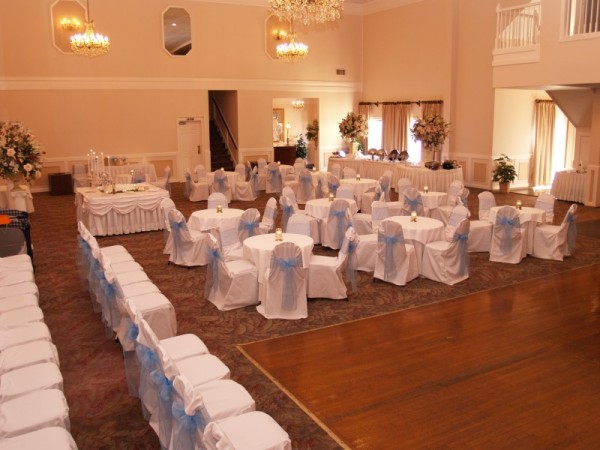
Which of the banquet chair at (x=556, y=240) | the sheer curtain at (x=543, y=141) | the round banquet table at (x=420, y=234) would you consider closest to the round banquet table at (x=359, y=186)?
the banquet chair at (x=556, y=240)

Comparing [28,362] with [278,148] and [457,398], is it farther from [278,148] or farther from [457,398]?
[278,148]

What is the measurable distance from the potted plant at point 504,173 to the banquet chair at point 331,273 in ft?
33.8

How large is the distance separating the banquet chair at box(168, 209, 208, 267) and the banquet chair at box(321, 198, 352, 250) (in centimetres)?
212

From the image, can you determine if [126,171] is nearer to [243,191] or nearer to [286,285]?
[243,191]

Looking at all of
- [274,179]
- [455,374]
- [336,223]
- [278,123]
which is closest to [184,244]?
[336,223]

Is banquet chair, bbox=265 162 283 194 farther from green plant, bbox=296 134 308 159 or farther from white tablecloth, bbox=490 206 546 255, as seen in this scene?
white tablecloth, bbox=490 206 546 255

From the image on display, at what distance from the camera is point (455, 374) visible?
5160 mm

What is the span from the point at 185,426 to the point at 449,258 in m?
5.36

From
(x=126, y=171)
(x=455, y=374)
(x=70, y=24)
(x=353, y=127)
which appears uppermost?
(x=70, y=24)

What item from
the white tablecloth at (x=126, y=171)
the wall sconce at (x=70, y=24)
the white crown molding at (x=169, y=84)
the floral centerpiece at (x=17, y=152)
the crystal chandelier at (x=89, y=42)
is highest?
the wall sconce at (x=70, y=24)

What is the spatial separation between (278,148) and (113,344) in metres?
15.9

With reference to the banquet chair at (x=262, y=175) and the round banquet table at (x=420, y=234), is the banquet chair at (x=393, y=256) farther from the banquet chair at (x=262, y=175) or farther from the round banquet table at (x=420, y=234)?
the banquet chair at (x=262, y=175)

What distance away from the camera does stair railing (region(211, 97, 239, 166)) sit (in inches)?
784

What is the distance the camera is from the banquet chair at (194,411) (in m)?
3.24
